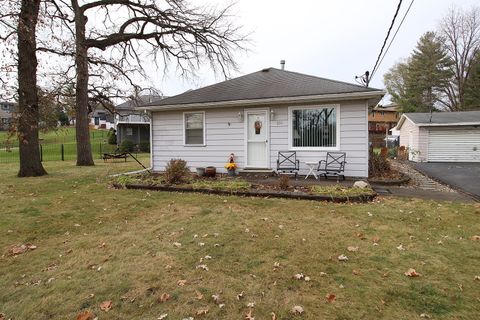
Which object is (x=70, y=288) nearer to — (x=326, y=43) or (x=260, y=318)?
(x=260, y=318)

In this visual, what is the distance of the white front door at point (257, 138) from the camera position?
1010 centimetres

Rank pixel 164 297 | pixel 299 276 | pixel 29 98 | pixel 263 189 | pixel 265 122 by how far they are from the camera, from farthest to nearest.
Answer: pixel 29 98 → pixel 265 122 → pixel 263 189 → pixel 299 276 → pixel 164 297

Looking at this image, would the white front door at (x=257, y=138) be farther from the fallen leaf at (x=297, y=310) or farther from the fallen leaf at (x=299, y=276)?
the fallen leaf at (x=297, y=310)

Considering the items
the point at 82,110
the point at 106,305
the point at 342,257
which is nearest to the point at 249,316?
the point at 106,305

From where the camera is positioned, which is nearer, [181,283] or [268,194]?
[181,283]

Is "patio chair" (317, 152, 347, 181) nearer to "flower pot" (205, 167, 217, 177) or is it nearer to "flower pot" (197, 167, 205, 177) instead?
"flower pot" (205, 167, 217, 177)

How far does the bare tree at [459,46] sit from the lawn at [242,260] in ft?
120

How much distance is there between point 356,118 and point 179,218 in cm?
612

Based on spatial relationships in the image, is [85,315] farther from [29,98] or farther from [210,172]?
[29,98]

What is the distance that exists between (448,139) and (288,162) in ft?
48.5

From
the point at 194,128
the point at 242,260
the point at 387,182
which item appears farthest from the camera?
the point at 194,128

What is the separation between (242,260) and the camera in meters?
3.63

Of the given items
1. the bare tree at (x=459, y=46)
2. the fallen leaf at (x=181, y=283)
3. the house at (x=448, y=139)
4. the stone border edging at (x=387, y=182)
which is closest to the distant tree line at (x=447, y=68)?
the bare tree at (x=459, y=46)

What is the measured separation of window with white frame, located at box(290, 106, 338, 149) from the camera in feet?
30.5
